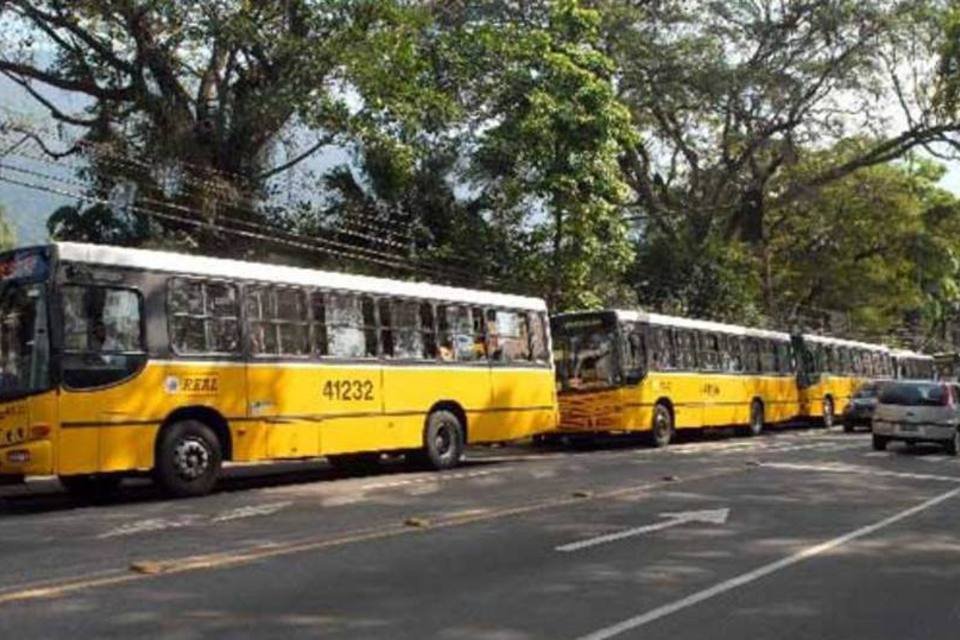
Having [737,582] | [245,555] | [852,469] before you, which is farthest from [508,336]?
[737,582]

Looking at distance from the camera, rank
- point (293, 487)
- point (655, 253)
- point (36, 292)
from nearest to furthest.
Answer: point (36, 292) → point (293, 487) → point (655, 253)

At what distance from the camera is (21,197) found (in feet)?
184

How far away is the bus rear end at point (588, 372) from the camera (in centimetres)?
2556

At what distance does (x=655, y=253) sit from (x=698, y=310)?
248 centimetres

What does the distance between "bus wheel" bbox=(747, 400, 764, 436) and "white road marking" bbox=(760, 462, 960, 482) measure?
509 inches

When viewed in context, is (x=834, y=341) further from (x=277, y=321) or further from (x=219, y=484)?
(x=219, y=484)

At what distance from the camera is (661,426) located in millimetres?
27062

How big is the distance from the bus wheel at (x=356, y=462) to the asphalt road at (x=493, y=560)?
2544mm

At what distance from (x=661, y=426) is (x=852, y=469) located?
8.01m

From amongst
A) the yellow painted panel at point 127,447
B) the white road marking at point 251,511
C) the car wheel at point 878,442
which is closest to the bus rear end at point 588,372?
the car wheel at point 878,442

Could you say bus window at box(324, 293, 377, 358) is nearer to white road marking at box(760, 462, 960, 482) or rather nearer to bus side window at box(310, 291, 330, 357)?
bus side window at box(310, 291, 330, 357)

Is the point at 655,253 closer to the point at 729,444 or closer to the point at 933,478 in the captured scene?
the point at 729,444

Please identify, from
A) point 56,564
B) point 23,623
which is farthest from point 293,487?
point 23,623

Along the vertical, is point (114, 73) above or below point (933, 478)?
above
